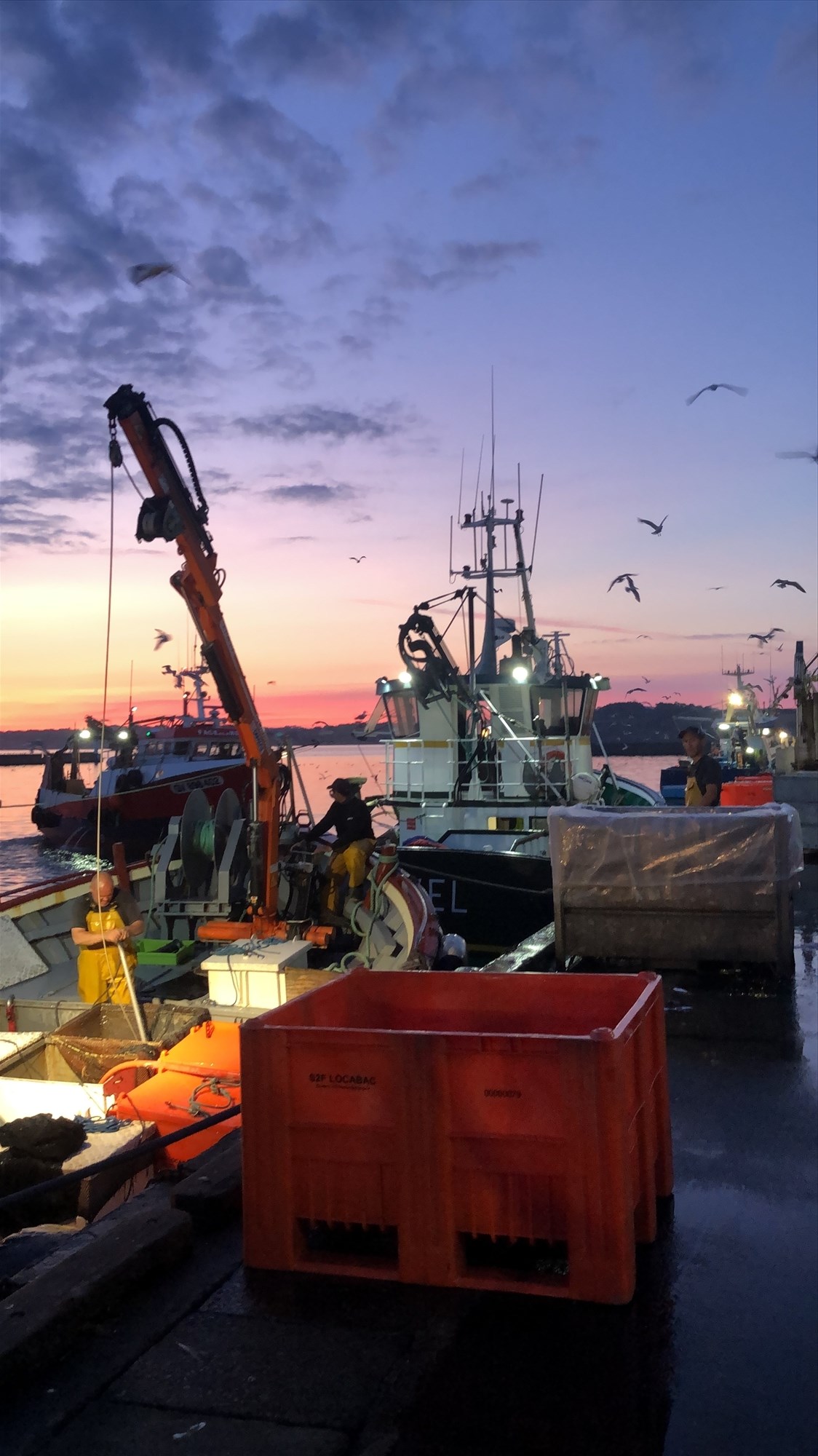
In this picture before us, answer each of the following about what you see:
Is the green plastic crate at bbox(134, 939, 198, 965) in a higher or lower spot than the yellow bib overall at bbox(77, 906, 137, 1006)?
lower

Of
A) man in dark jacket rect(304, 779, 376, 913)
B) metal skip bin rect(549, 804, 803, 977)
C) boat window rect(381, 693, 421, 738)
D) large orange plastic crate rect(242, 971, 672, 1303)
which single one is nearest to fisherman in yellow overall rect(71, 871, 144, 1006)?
man in dark jacket rect(304, 779, 376, 913)

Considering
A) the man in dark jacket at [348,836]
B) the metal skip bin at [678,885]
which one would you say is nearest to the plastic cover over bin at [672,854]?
the metal skip bin at [678,885]

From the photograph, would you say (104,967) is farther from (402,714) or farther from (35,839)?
(35,839)

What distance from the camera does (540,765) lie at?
1744 centimetres

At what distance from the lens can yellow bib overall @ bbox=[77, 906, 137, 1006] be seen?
9117mm

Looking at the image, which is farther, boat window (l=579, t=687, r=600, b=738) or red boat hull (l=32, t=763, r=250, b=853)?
red boat hull (l=32, t=763, r=250, b=853)

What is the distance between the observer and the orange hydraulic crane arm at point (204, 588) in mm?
10430

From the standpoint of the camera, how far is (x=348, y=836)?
10320 mm

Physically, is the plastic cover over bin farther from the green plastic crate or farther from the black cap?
the green plastic crate

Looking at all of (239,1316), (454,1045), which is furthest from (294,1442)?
(454,1045)

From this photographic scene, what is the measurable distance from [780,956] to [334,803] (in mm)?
4501

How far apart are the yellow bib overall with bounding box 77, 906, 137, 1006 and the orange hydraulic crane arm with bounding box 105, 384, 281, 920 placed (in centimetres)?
179

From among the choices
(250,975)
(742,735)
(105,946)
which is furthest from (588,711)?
(742,735)

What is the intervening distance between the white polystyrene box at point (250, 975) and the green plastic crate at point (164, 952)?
88.0 inches
